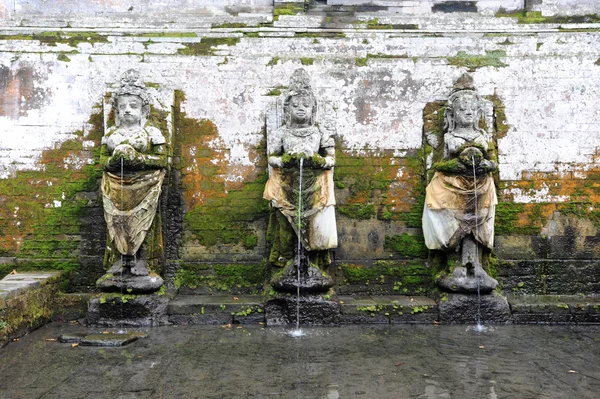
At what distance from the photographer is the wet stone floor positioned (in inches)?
164

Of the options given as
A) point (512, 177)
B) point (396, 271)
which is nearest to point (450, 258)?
point (396, 271)

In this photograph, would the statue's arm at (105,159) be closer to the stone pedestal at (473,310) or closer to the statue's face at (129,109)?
the statue's face at (129,109)

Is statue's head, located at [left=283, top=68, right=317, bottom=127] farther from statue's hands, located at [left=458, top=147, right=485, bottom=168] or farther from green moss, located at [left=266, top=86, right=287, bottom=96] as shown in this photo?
statue's hands, located at [left=458, top=147, right=485, bottom=168]

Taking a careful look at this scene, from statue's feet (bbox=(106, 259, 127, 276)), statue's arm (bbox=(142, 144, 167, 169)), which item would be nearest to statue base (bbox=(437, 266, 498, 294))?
statue's arm (bbox=(142, 144, 167, 169))

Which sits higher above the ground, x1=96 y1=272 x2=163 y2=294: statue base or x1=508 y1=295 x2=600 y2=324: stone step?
x1=96 y1=272 x2=163 y2=294: statue base

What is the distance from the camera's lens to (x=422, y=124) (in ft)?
24.1

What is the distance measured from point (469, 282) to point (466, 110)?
2.09m

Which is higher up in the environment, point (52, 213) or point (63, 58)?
point (63, 58)

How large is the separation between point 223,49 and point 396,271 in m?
3.78

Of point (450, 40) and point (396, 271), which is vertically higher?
point (450, 40)

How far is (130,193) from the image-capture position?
20.6 feet

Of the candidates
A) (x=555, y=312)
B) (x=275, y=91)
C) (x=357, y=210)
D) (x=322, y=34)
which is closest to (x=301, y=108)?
(x=275, y=91)

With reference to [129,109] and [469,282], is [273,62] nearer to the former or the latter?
[129,109]

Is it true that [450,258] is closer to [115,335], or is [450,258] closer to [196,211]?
[196,211]
